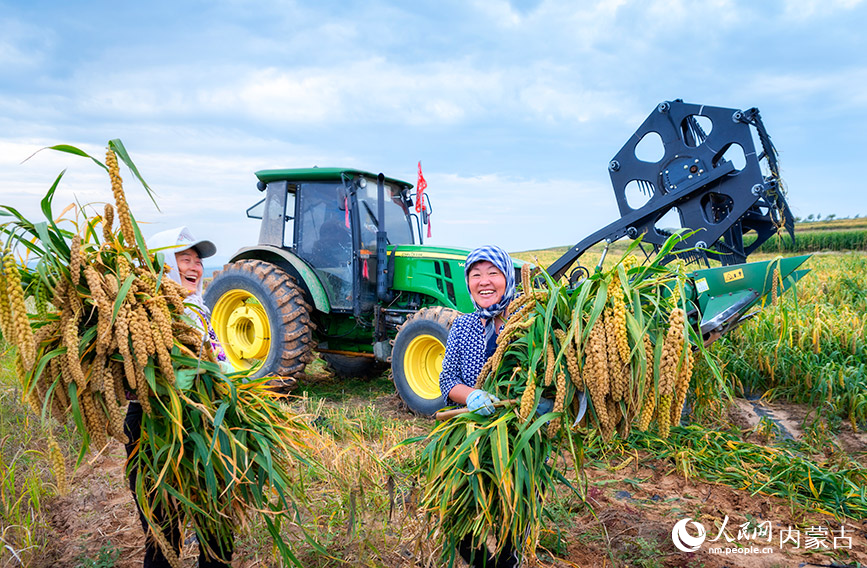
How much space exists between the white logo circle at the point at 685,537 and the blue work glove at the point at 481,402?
1.70 m

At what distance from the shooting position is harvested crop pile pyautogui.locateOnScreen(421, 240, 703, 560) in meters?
1.93

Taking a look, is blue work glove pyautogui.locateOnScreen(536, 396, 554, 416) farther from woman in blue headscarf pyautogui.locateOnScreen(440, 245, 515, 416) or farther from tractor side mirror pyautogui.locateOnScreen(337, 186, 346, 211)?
tractor side mirror pyautogui.locateOnScreen(337, 186, 346, 211)

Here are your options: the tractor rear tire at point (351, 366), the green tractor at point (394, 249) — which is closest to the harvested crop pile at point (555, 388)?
the green tractor at point (394, 249)

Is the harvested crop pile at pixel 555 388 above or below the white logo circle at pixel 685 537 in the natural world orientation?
above

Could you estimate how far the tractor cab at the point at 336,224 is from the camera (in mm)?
5988

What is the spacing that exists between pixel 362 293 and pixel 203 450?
4031 mm

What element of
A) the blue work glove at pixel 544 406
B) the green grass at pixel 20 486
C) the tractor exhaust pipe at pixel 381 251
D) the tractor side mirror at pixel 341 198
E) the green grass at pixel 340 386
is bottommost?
the green grass at pixel 340 386

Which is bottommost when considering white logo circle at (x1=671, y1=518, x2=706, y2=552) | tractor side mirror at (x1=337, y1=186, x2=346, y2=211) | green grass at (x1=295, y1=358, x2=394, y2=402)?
white logo circle at (x1=671, y1=518, x2=706, y2=552)

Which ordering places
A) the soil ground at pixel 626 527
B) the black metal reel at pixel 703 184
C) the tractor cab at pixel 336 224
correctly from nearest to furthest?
1. the soil ground at pixel 626 527
2. the black metal reel at pixel 703 184
3. the tractor cab at pixel 336 224

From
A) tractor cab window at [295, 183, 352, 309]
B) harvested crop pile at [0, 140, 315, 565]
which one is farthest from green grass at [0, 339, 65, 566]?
tractor cab window at [295, 183, 352, 309]

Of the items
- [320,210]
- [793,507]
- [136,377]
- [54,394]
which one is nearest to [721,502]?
[793,507]

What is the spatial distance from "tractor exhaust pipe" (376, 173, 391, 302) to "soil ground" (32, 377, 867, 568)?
2992mm

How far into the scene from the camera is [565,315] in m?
2.07

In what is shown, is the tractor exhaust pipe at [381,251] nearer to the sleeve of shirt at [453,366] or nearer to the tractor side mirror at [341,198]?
the tractor side mirror at [341,198]
